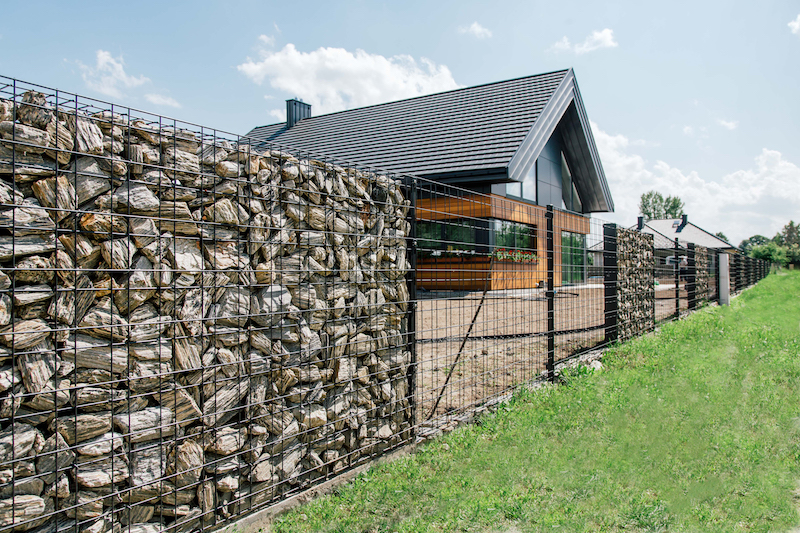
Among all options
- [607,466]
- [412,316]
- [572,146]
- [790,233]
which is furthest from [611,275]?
[790,233]

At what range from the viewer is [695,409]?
493 centimetres

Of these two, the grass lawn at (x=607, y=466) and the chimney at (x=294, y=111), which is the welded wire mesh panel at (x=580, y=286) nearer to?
the grass lawn at (x=607, y=466)

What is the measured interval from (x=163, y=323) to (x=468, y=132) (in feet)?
42.2

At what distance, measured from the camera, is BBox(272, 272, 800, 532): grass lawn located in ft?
10.1

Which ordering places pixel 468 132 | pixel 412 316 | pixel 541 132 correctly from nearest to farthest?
pixel 412 316 → pixel 541 132 → pixel 468 132

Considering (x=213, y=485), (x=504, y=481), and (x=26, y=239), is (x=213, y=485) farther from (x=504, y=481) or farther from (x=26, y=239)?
(x=504, y=481)

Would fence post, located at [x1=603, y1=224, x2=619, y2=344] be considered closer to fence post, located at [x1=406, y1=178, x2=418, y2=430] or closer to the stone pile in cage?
fence post, located at [x1=406, y1=178, x2=418, y2=430]

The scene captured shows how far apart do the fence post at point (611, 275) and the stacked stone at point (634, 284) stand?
98 mm

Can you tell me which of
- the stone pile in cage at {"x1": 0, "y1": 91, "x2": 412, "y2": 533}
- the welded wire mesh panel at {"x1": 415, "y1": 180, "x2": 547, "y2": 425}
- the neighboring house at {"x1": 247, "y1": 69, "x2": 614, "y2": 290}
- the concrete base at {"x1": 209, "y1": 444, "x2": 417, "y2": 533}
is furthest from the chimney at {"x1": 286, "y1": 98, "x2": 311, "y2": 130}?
Answer: the concrete base at {"x1": 209, "y1": 444, "x2": 417, "y2": 533}

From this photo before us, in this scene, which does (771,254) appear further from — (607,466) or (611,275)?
(607,466)

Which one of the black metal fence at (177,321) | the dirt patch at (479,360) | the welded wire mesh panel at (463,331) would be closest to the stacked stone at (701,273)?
the dirt patch at (479,360)

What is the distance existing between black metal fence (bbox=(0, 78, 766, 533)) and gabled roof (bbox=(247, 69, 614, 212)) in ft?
29.1

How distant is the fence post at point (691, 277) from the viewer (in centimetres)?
1216

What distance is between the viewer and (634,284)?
8.59 m
